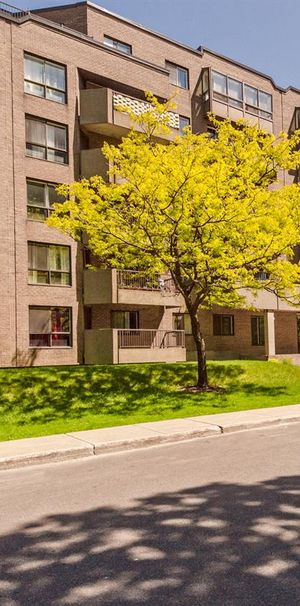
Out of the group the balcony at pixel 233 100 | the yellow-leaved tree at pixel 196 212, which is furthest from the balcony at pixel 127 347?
the balcony at pixel 233 100

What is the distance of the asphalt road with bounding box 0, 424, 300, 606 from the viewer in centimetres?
397

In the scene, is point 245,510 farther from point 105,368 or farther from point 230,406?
point 105,368

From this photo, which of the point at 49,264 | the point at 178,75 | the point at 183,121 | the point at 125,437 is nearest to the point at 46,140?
the point at 49,264

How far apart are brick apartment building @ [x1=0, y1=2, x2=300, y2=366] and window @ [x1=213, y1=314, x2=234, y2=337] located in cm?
301

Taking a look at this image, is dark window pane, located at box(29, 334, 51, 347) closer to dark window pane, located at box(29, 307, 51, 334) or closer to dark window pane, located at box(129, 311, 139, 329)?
dark window pane, located at box(29, 307, 51, 334)

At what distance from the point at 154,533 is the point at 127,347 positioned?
20.0m

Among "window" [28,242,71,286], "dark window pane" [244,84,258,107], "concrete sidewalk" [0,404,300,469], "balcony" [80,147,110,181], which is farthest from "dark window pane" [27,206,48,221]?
"dark window pane" [244,84,258,107]

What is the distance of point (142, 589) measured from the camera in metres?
3.98

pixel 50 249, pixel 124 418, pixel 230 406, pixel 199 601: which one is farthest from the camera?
pixel 50 249

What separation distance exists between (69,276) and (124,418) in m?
13.7

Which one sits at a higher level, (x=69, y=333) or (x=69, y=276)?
(x=69, y=276)

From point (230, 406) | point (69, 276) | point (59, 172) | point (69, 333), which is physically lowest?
point (230, 406)

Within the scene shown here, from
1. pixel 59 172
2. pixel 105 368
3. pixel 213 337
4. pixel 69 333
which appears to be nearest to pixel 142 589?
pixel 105 368

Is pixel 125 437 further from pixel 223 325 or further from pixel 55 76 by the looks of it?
pixel 223 325
